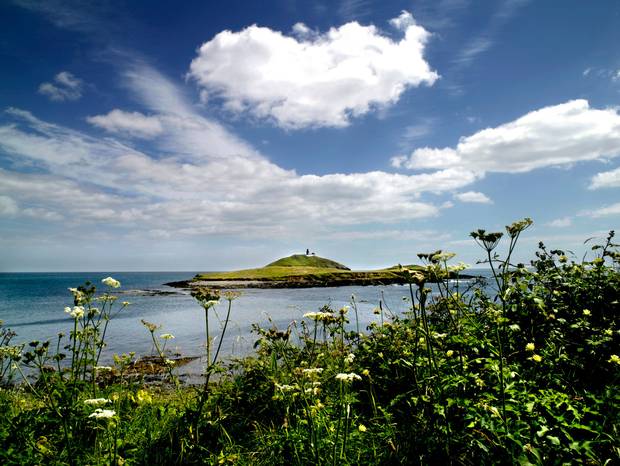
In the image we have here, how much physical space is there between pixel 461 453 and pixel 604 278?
4.39 meters

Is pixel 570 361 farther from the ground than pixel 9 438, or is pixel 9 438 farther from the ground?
pixel 570 361

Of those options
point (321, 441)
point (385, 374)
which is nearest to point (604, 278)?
point (385, 374)

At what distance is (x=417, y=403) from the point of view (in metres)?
4.10

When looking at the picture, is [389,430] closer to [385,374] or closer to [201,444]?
[385,374]

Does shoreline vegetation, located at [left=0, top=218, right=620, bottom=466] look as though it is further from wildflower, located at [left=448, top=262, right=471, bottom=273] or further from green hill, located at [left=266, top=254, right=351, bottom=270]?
green hill, located at [left=266, top=254, right=351, bottom=270]

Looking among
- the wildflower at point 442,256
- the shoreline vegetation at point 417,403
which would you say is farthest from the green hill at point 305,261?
the wildflower at point 442,256

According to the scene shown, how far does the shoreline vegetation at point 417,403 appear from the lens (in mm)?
3252

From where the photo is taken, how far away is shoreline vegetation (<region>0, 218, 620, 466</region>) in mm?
3252

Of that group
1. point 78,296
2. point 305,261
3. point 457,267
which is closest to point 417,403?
point 457,267

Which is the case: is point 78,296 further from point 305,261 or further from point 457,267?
point 305,261

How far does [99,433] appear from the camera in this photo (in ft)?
14.3

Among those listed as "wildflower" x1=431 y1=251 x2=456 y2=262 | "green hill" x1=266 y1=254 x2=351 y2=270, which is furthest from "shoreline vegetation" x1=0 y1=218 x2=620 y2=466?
"green hill" x1=266 y1=254 x2=351 y2=270

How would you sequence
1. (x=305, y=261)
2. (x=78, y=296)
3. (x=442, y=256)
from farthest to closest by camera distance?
(x=305, y=261) < (x=78, y=296) < (x=442, y=256)

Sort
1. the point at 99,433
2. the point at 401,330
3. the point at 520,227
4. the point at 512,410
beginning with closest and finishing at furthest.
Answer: the point at 512,410, the point at 520,227, the point at 99,433, the point at 401,330
